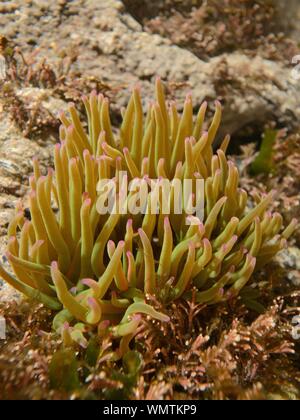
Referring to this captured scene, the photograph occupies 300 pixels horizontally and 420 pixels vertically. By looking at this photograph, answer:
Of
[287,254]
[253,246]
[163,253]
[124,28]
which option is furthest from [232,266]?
[124,28]

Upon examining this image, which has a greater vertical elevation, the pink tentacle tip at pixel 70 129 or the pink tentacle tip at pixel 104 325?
the pink tentacle tip at pixel 70 129

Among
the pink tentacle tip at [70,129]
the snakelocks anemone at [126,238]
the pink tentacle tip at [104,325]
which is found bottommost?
the pink tentacle tip at [104,325]

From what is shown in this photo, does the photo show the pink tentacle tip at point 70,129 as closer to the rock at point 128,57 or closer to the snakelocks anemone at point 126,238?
the snakelocks anemone at point 126,238

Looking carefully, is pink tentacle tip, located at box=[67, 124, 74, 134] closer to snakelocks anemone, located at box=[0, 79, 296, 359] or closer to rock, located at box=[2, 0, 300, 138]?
snakelocks anemone, located at box=[0, 79, 296, 359]

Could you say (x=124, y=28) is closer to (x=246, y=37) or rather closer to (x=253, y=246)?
(x=246, y=37)

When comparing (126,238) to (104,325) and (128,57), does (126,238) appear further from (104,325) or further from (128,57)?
(128,57)

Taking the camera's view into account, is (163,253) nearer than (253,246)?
Yes

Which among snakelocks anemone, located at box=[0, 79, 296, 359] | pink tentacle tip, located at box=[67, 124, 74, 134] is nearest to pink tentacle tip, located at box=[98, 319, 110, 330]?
snakelocks anemone, located at box=[0, 79, 296, 359]

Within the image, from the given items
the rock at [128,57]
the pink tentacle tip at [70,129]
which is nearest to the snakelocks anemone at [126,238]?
the pink tentacle tip at [70,129]
